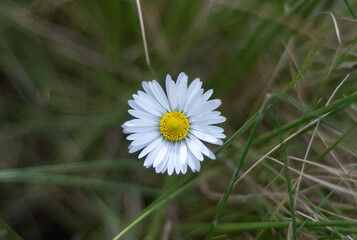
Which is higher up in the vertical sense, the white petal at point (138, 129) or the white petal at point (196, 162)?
the white petal at point (138, 129)

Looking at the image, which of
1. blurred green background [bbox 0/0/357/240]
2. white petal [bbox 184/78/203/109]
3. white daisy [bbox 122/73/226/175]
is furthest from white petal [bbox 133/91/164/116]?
blurred green background [bbox 0/0/357/240]

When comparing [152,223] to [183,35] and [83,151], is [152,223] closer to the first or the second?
[83,151]

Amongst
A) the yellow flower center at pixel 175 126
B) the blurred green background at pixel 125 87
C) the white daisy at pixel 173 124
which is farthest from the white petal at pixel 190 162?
the blurred green background at pixel 125 87

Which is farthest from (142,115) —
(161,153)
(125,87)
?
(125,87)

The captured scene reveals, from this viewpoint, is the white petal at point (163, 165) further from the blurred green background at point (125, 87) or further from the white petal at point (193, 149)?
the blurred green background at point (125, 87)

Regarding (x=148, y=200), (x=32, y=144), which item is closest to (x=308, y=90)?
(x=148, y=200)

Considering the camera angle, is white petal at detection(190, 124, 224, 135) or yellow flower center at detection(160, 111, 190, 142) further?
yellow flower center at detection(160, 111, 190, 142)

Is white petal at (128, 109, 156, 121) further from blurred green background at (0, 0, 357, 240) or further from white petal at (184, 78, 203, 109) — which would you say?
blurred green background at (0, 0, 357, 240)
